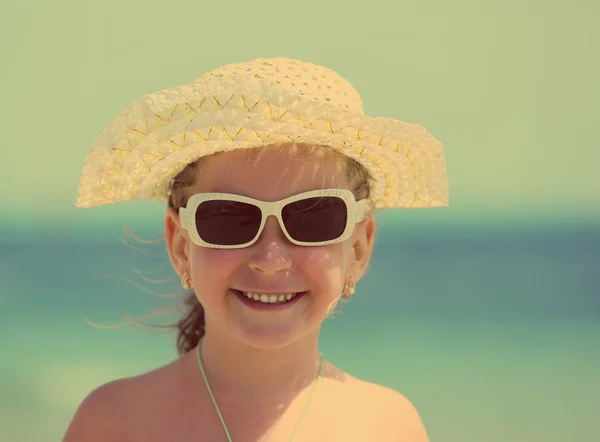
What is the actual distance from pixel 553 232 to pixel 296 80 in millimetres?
10516

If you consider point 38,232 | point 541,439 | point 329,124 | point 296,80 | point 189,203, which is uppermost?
point 296,80

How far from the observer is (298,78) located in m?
1.84

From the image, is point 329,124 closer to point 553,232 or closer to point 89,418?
point 89,418

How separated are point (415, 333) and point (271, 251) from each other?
17.4 feet

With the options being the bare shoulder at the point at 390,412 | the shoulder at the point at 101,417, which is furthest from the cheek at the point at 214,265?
the bare shoulder at the point at 390,412

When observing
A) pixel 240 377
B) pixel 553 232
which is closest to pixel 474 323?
pixel 553 232

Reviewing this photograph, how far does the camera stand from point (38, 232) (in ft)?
30.2

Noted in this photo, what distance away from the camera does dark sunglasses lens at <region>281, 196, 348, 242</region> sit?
1.76 metres

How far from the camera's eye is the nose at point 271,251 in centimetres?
174

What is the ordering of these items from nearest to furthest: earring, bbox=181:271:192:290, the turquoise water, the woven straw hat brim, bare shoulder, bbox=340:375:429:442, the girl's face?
the woven straw hat brim, the girl's face, earring, bbox=181:271:192:290, bare shoulder, bbox=340:375:429:442, the turquoise water

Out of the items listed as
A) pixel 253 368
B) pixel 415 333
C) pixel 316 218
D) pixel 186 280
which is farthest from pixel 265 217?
pixel 415 333

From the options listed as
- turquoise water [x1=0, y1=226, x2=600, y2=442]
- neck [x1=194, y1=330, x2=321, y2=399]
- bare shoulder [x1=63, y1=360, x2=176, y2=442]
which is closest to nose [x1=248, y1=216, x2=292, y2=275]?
neck [x1=194, y1=330, x2=321, y2=399]

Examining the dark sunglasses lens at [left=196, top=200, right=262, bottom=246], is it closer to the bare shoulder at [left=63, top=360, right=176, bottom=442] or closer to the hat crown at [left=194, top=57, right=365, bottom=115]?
the hat crown at [left=194, top=57, right=365, bottom=115]

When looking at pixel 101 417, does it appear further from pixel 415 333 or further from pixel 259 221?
pixel 415 333
